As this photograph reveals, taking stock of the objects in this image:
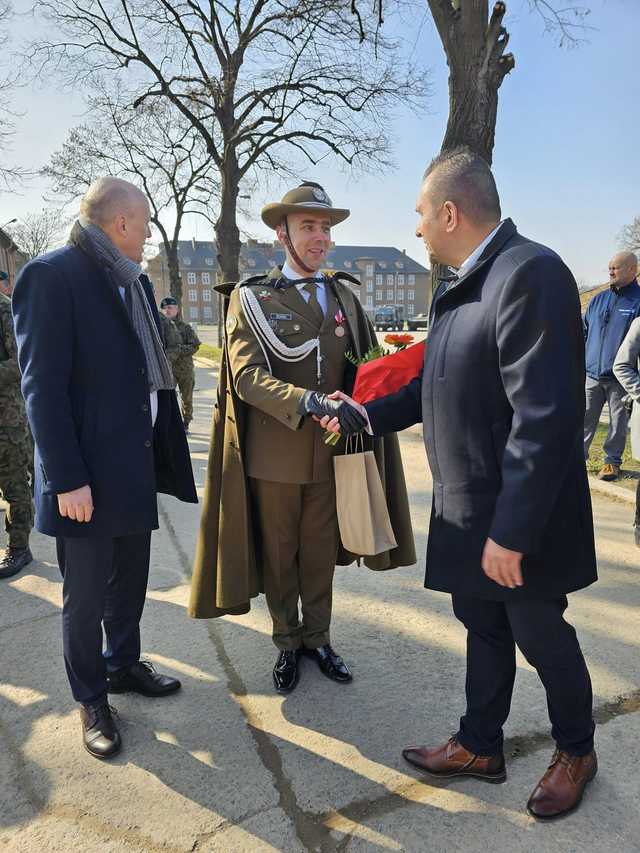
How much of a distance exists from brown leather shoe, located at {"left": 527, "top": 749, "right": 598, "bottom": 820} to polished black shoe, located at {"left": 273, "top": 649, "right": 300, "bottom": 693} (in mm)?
1113

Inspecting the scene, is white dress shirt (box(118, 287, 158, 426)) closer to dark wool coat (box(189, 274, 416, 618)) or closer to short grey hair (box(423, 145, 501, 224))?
dark wool coat (box(189, 274, 416, 618))

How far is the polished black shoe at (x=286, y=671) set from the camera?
8.93 ft

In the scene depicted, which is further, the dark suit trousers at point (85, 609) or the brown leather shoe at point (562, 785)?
the dark suit trousers at point (85, 609)

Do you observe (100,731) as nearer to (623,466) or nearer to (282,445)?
(282,445)

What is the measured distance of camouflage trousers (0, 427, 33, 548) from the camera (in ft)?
13.6

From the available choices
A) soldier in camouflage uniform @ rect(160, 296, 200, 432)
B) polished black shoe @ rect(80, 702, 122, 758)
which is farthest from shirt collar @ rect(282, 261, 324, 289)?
soldier in camouflage uniform @ rect(160, 296, 200, 432)

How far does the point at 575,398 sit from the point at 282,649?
1.86 m

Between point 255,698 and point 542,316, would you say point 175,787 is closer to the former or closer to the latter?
point 255,698

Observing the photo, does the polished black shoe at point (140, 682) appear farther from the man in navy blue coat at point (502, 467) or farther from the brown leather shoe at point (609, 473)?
the brown leather shoe at point (609, 473)

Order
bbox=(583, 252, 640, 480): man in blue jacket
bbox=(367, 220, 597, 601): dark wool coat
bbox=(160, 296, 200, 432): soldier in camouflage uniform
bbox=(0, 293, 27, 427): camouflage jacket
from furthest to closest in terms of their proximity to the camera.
A: 1. bbox=(160, 296, 200, 432): soldier in camouflage uniform
2. bbox=(583, 252, 640, 480): man in blue jacket
3. bbox=(0, 293, 27, 427): camouflage jacket
4. bbox=(367, 220, 597, 601): dark wool coat

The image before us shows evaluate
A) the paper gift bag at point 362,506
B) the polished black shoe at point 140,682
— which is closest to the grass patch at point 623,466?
the paper gift bag at point 362,506

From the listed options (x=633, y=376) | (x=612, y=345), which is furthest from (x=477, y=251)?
(x=612, y=345)

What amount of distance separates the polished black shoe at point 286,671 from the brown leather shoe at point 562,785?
1113mm

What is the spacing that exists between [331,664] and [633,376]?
9.70ft
